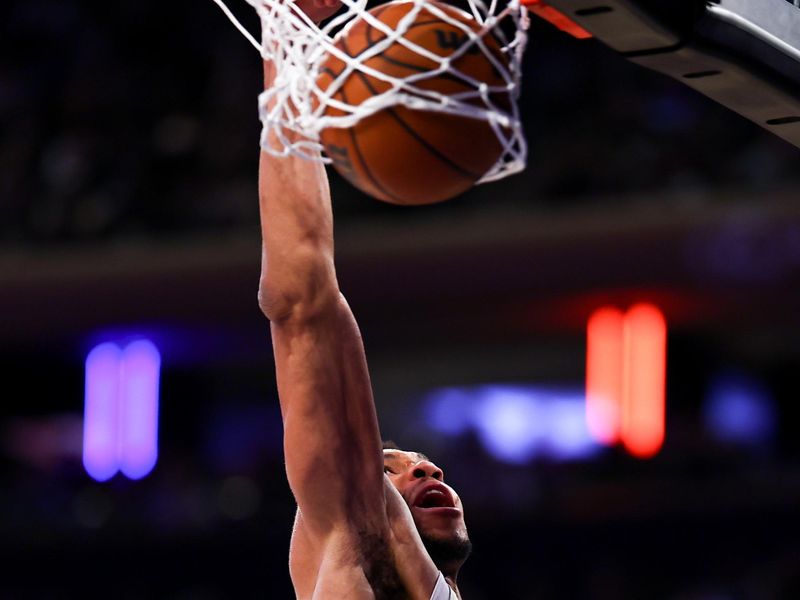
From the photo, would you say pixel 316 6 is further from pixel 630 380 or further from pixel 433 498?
pixel 630 380

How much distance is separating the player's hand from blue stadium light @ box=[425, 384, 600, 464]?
8.38 meters

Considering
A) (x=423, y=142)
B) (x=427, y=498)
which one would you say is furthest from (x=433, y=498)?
(x=423, y=142)

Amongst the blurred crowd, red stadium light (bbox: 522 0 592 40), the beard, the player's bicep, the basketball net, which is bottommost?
the blurred crowd

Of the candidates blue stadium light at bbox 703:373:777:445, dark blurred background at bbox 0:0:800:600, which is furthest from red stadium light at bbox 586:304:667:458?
blue stadium light at bbox 703:373:777:445

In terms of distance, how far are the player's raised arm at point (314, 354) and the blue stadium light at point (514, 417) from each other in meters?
8.19

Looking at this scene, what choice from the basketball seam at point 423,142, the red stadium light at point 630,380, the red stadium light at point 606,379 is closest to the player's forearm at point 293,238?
the basketball seam at point 423,142

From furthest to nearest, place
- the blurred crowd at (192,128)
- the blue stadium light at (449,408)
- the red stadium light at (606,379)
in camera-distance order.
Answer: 1. the blue stadium light at (449,408)
2. the red stadium light at (606,379)
3. the blurred crowd at (192,128)

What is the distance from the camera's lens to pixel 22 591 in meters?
11.2

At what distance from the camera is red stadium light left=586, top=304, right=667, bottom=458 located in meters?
10.4

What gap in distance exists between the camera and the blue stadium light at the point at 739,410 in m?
10.7

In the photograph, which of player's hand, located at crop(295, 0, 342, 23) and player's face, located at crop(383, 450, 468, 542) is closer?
player's hand, located at crop(295, 0, 342, 23)

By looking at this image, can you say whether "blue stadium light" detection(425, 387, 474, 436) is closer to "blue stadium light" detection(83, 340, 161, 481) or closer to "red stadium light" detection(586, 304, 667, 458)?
"red stadium light" detection(586, 304, 667, 458)

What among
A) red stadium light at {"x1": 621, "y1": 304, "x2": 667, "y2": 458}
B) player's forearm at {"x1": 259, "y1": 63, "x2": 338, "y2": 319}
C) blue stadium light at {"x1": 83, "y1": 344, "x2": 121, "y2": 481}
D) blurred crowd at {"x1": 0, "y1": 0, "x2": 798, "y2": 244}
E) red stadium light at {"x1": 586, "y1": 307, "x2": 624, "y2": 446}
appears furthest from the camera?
blue stadium light at {"x1": 83, "y1": 344, "x2": 121, "y2": 481}

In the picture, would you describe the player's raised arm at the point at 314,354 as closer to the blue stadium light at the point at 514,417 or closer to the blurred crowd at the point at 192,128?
the blurred crowd at the point at 192,128
